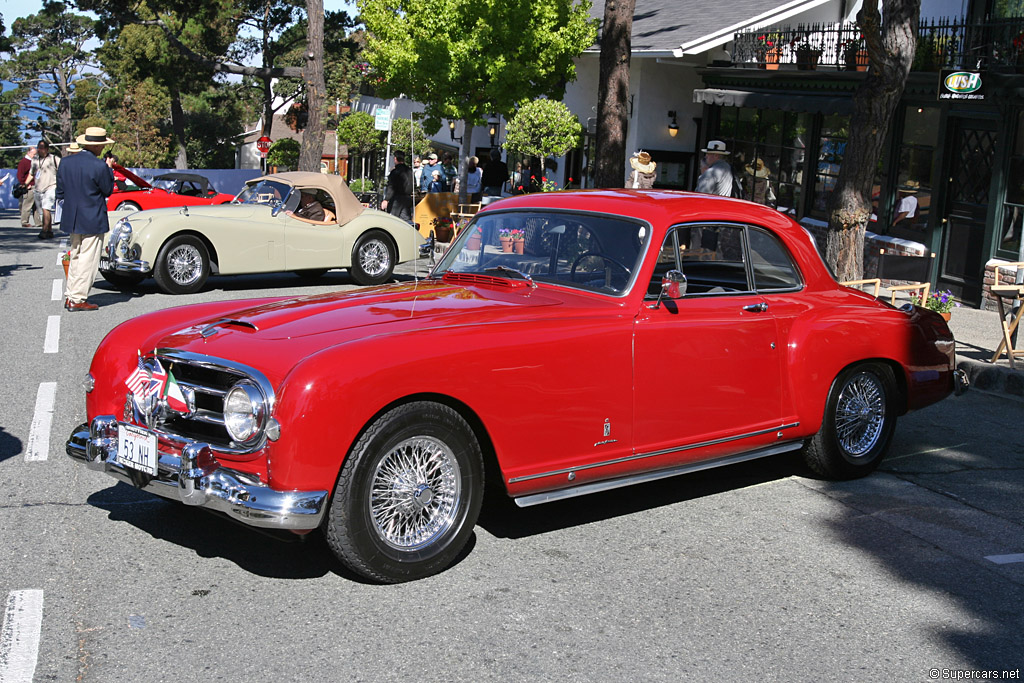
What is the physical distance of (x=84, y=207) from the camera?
1145 cm

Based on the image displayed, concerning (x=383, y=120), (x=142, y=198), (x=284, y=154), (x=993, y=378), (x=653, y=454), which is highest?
(x=284, y=154)

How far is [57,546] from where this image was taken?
4.92 m

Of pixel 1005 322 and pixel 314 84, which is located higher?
pixel 314 84

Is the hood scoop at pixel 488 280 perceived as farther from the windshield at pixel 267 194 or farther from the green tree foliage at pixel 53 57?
the green tree foliage at pixel 53 57

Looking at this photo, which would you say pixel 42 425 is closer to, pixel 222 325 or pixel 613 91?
pixel 222 325

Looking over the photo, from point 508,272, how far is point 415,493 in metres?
1.64

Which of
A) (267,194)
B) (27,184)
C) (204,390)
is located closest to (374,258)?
(267,194)

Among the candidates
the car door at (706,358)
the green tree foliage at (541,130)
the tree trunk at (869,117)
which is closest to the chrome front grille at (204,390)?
the car door at (706,358)

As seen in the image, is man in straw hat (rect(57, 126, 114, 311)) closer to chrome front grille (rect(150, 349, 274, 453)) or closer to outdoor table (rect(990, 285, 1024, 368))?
chrome front grille (rect(150, 349, 274, 453))

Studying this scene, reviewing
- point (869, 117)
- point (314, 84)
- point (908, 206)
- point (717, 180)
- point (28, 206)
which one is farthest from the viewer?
point (314, 84)

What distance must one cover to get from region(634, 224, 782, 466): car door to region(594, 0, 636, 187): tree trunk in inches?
397

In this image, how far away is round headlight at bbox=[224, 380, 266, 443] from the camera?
4281mm

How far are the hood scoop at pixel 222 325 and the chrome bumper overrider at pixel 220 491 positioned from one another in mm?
531

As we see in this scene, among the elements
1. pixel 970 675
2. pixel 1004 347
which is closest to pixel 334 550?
pixel 970 675
